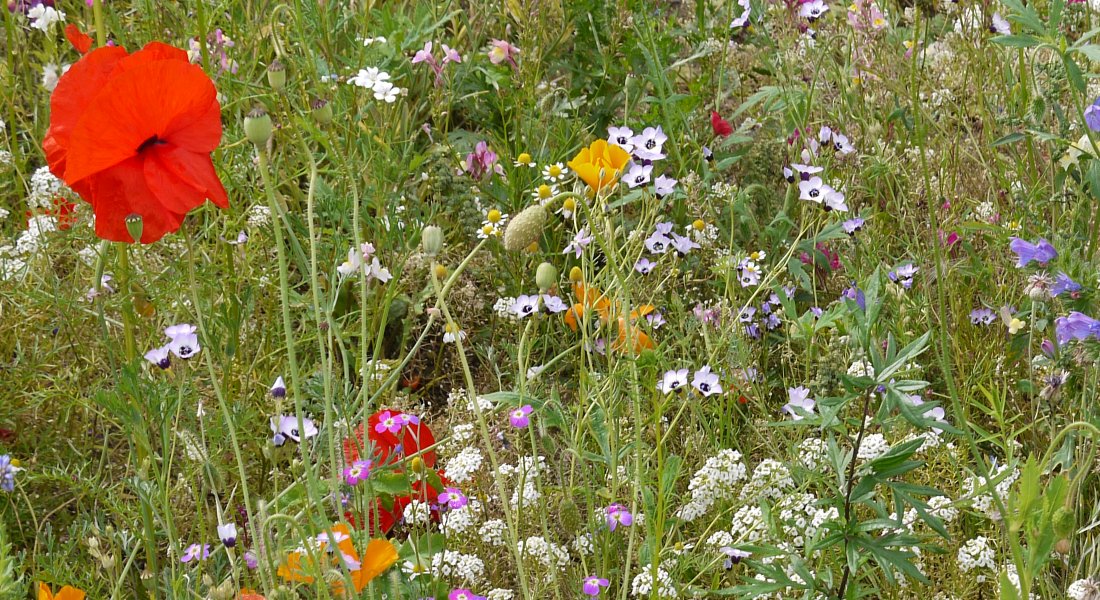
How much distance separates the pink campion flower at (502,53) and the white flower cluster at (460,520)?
1186 millimetres

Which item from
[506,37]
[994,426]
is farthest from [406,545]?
[506,37]

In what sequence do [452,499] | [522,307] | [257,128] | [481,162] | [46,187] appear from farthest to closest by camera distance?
[481,162]
[46,187]
[522,307]
[452,499]
[257,128]

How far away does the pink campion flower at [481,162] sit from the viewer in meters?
2.64

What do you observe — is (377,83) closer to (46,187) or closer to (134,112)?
(46,187)

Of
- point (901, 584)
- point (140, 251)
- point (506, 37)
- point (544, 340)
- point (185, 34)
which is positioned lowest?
point (901, 584)

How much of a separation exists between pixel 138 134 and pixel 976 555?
1.32m

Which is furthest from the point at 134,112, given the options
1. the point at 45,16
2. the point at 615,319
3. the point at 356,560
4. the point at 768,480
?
the point at 45,16

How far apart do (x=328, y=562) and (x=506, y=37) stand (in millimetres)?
1859

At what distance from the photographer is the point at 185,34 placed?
2523 mm

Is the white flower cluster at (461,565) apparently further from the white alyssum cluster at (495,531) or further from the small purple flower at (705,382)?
the small purple flower at (705,382)

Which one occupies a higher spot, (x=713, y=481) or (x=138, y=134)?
(x=138, y=134)

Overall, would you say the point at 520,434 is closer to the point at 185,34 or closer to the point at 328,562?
the point at 328,562

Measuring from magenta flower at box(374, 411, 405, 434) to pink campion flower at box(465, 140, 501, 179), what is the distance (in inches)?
36.3

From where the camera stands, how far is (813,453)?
1.74 meters
